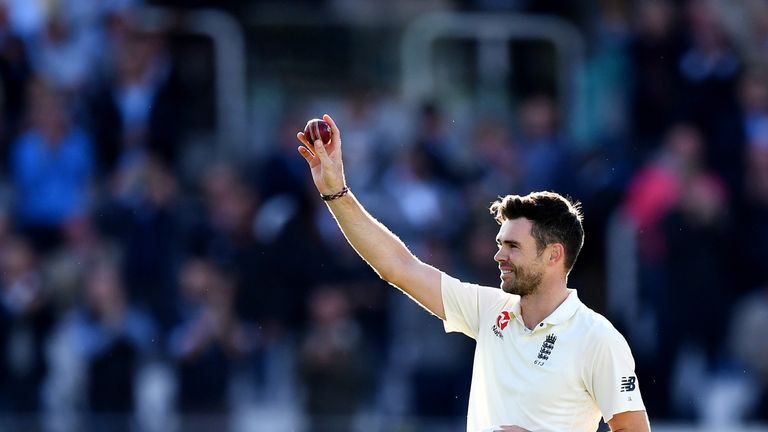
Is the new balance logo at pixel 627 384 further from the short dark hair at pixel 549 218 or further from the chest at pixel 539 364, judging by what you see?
the short dark hair at pixel 549 218

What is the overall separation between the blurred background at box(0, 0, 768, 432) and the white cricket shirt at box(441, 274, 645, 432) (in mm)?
5616

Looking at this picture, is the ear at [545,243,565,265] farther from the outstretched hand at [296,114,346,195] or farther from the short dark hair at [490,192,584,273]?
the outstretched hand at [296,114,346,195]

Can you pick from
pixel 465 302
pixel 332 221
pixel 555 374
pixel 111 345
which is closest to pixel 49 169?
pixel 111 345

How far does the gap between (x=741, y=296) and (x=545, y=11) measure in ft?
12.4

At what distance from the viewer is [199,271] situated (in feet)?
42.6

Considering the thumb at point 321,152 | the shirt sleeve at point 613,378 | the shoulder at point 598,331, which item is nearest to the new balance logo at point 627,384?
the shirt sleeve at point 613,378

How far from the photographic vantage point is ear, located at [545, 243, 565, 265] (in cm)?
661

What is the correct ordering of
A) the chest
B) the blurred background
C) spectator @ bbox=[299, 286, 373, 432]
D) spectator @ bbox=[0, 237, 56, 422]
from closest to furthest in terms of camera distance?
the chest, spectator @ bbox=[299, 286, 373, 432], the blurred background, spectator @ bbox=[0, 237, 56, 422]

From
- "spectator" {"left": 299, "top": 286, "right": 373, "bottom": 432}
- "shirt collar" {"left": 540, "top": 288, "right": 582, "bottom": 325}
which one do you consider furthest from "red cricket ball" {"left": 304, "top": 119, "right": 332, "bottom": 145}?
"spectator" {"left": 299, "top": 286, "right": 373, "bottom": 432}

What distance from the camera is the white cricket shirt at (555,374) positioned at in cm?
635

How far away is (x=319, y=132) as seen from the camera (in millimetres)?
6777

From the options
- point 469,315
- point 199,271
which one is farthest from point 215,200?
point 469,315

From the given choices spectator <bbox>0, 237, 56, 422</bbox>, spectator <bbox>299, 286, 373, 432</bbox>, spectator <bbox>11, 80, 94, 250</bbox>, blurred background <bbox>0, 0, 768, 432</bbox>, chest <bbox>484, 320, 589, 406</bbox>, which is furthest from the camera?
spectator <bbox>11, 80, 94, 250</bbox>

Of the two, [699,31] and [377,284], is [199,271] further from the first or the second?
[699,31]
